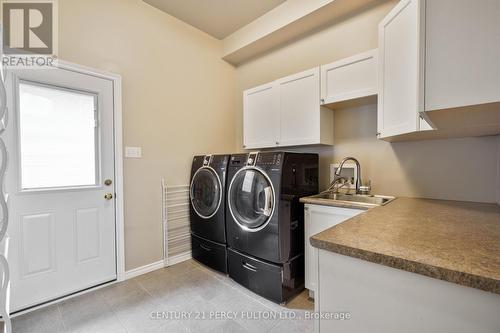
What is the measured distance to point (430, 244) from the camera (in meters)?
0.72

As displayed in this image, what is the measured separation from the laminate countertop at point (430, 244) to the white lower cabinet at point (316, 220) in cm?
52

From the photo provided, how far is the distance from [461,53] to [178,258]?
2.85 metres

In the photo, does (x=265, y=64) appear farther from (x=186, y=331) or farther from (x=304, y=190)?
(x=186, y=331)

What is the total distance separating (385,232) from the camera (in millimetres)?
852

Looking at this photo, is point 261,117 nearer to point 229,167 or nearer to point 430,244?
point 229,167

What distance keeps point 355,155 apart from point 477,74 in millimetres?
1619

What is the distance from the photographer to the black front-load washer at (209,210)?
2.29 metres

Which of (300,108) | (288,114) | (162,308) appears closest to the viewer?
(162,308)

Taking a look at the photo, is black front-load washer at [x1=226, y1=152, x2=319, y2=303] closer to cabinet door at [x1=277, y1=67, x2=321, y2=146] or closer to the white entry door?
cabinet door at [x1=277, y1=67, x2=321, y2=146]

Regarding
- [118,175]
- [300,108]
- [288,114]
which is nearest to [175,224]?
[118,175]

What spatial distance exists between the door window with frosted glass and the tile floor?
996 mm

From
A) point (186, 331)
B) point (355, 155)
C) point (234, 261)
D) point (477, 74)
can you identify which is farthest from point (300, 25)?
point (186, 331)

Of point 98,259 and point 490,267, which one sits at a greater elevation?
point 490,267

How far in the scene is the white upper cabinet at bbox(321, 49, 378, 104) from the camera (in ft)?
6.02
